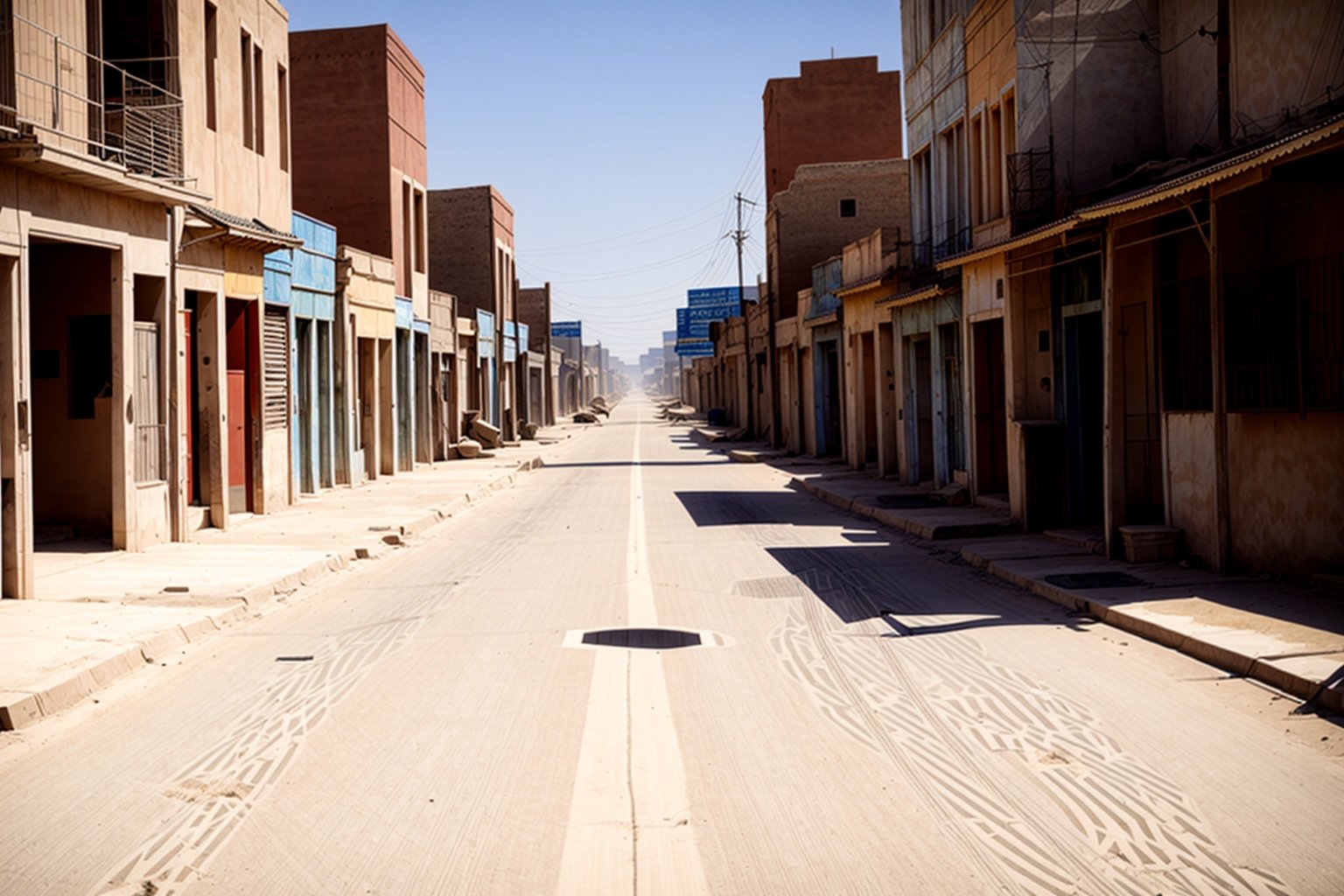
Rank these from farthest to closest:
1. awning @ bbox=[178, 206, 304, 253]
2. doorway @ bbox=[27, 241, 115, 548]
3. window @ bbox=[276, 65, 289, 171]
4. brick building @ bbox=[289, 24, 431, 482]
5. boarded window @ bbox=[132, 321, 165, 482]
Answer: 1. brick building @ bbox=[289, 24, 431, 482]
2. window @ bbox=[276, 65, 289, 171]
3. awning @ bbox=[178, 206, 304, 253]
4. doorway @ bbox=[27, 241, 115, 548]
5. boarded window @ bbox=[132, 321, 165, 482]

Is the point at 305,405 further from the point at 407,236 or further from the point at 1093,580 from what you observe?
the point at 1093,580

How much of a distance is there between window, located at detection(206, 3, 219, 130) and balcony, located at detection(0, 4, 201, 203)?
6.96 ft

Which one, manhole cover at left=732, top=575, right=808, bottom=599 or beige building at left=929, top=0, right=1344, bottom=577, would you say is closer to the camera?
beige building at left=929, top=0, right=1344, bottom=577

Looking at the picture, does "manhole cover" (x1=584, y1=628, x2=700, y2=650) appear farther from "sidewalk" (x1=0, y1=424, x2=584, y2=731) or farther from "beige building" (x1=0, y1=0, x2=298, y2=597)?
"beige building" (x1=0, y1=0, x2=298, y2=597)

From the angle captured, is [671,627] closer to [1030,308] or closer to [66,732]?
[66,732]

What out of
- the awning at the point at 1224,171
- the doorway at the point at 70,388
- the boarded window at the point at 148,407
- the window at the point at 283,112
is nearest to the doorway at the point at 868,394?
the window at the point at 283,112

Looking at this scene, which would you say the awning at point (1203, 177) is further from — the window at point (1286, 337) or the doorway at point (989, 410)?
the doorway at point (989, 410)

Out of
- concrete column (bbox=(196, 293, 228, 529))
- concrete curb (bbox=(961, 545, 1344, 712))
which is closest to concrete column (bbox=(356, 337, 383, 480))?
concrete column (bbox=(196, 293, 228, 529))

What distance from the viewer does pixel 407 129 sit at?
36.4 meters

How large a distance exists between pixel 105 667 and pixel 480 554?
7.65 metres

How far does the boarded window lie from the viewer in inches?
674

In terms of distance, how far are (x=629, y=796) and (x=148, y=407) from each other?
13485 mm

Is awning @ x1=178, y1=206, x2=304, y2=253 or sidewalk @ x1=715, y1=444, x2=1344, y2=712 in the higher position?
awning @ x1=178, y1=206, x2=304, y2=253

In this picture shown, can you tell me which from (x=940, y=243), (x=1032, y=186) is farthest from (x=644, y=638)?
(x=940, y=243)
